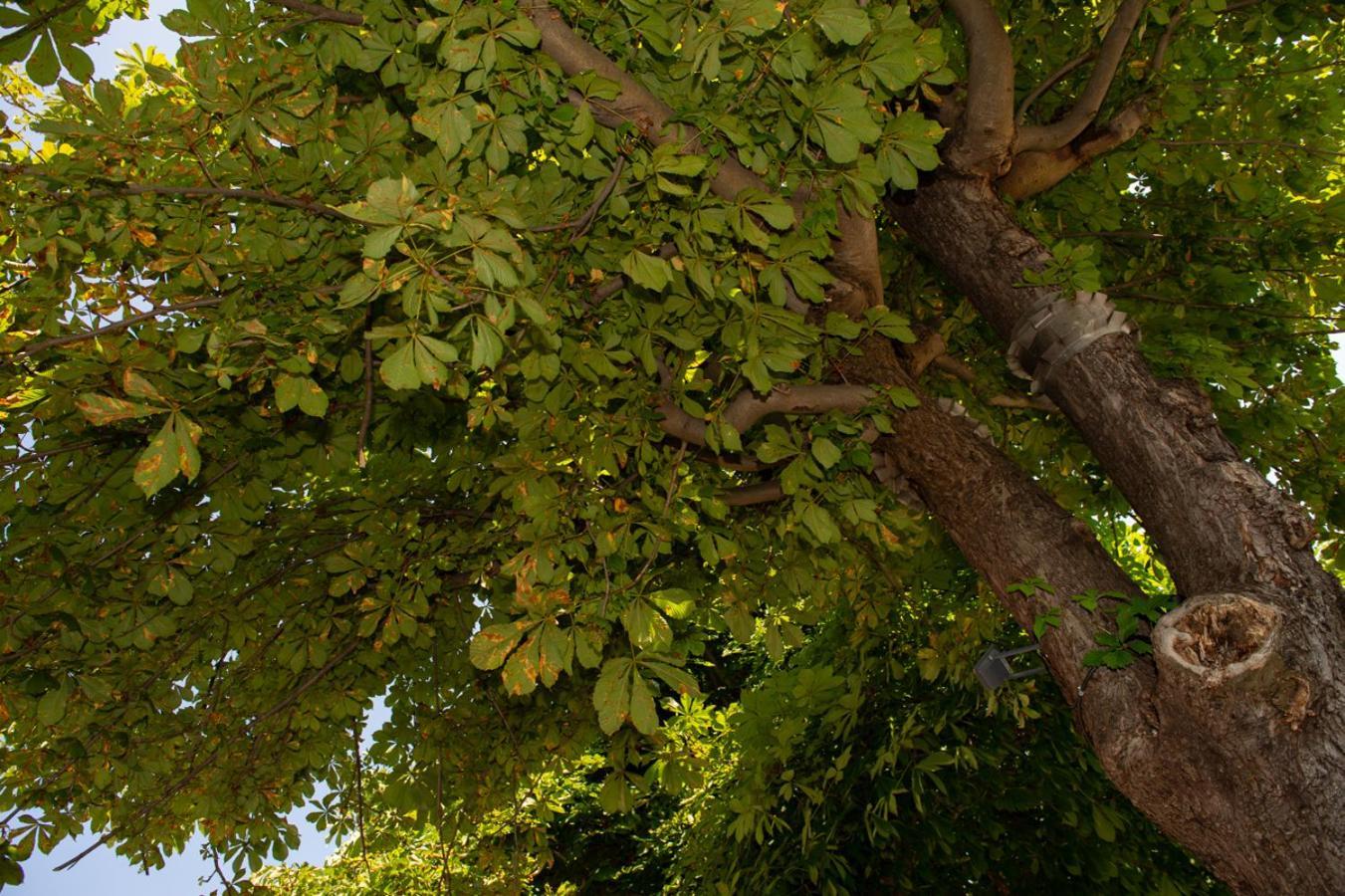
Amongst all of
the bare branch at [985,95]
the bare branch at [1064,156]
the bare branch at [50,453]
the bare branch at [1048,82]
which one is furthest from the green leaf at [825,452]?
the bare branch at [50,453]

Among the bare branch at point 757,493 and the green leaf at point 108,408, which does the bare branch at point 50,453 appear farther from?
the bare branch at point 757,493

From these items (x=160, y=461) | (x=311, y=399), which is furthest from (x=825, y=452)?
(x=160, y=461)

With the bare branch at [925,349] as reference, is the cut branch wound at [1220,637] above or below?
below

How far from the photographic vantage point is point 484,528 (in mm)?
5141

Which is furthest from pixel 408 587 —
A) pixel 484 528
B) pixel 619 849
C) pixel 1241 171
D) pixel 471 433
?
pixel 619 849

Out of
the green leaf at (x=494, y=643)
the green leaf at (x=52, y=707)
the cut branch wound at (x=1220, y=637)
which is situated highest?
the green leaf at (x=52, y=707)

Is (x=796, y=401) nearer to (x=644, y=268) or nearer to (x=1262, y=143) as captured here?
(x=644, y=268)

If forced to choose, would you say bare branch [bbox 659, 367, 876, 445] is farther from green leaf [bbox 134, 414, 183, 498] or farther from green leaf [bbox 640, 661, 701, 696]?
green leaf [bbox 134, 414, 183, 498]

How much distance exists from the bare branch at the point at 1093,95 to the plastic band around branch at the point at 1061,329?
101cm

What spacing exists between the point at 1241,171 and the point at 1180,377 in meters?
2.60

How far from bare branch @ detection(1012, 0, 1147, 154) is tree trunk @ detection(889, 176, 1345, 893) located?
4.87ft

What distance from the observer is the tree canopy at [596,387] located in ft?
8.88

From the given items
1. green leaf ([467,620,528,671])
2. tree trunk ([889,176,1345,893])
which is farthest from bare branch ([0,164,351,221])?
tree trunk ([889,176,1345,893])

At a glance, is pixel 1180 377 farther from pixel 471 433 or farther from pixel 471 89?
pixel 471 433
